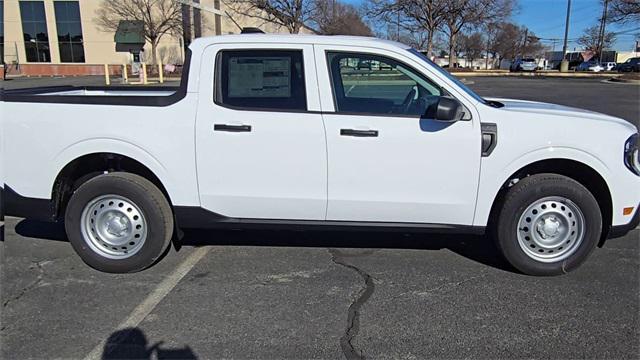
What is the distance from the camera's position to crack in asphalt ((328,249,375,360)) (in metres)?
2.96

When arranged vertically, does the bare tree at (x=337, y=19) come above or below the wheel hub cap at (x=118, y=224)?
above

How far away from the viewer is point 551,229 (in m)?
3.90

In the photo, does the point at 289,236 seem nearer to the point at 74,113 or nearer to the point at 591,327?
the point at 74,113

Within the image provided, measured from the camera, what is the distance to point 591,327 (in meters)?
3.23

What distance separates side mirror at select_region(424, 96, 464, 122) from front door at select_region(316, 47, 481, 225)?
77 mm

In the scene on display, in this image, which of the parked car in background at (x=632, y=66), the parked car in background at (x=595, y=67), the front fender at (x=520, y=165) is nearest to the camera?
the front fender at (x=520, y=165)

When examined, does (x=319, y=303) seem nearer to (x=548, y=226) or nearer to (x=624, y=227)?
(x=548, y=226)

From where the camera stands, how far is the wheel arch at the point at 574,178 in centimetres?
382

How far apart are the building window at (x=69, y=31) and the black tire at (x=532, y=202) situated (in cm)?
5273

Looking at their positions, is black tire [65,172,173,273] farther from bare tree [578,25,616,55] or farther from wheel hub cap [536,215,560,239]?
bare tree [578,25,616,55]

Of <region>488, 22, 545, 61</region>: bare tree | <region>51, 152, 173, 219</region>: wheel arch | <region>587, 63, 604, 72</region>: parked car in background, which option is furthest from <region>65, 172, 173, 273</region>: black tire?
<region>488, 22, 545, 61</region>: bare tree

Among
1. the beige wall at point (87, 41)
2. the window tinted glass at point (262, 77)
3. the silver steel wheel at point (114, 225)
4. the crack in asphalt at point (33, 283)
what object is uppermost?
the beige wall at point (87, 41)

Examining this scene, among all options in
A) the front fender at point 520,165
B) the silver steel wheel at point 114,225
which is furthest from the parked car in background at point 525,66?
the silver steel wheel at point 114,225

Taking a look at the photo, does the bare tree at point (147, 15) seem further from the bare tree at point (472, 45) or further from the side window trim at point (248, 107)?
the bare tree at point (472, 45)
